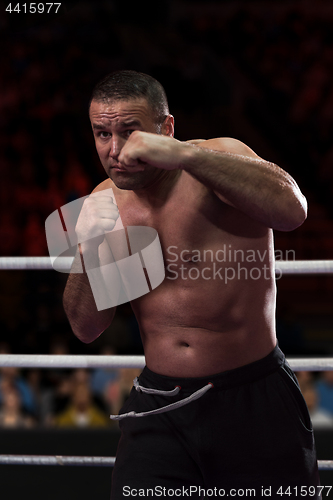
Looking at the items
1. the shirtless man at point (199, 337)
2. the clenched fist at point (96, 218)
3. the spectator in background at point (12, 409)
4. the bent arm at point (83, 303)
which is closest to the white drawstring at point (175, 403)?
the shirtless man at point (199, 337)

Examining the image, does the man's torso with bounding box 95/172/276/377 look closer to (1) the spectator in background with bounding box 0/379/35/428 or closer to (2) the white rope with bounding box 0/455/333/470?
(2) the white rope with bounding box 0/455/333/470

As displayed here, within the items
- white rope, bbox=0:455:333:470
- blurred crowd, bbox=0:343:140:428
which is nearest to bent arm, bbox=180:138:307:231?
white rope, bbox=0:455:333:470

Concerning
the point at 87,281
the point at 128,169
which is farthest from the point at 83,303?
the point at 128,169

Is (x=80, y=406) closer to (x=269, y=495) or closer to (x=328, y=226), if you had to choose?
(x=269, y=495)

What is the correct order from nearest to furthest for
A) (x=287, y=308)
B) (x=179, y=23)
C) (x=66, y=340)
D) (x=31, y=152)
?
(x=66, y=340) < (x=287, y=308) < (x=31, y=152) < (x=179, y=23)

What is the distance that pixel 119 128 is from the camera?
0.97 meters

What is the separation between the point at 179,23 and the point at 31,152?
8.20 ft

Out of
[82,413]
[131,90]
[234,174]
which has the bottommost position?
[82,413]

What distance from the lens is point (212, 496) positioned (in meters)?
1.03

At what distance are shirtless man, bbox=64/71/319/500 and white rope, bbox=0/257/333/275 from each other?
0.20m

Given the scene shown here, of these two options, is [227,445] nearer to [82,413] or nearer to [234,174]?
[234,174]

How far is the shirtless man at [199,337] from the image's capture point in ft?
3.28

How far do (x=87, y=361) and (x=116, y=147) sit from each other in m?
0.59

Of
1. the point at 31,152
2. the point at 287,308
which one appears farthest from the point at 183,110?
the point at 287,308
